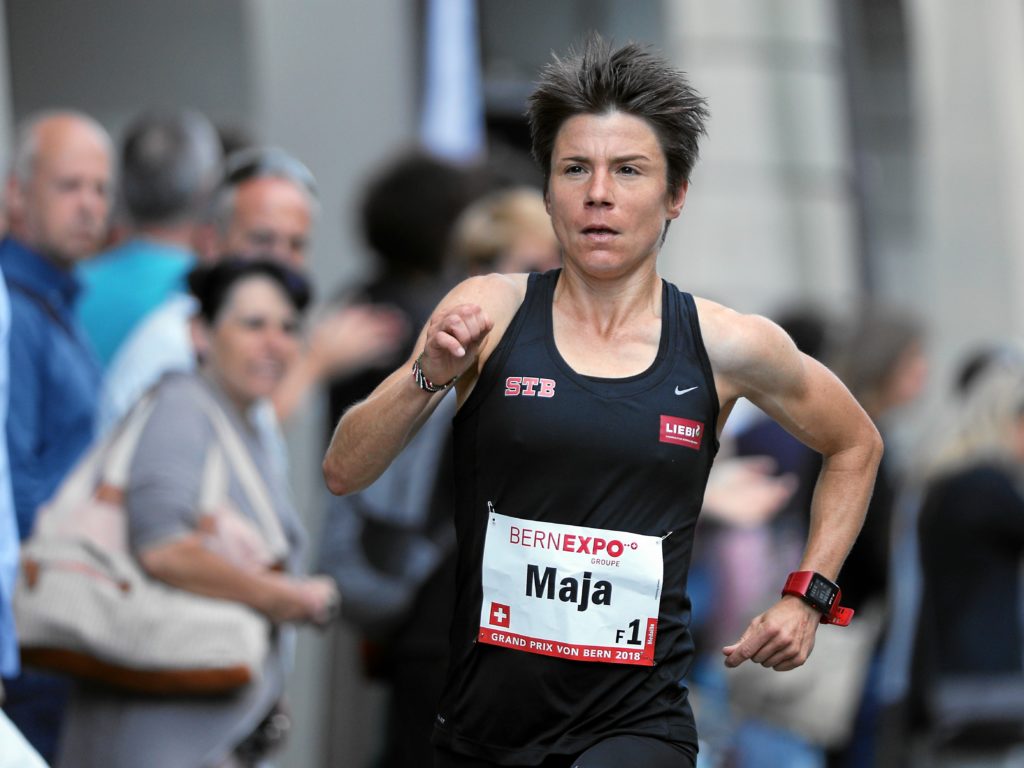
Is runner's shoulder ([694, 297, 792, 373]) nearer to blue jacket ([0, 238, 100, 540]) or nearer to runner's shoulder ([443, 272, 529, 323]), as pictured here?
runner's shoulder ([443, 272, 529, 323])

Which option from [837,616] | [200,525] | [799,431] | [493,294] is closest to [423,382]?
[493,294]

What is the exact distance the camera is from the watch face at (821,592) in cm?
370

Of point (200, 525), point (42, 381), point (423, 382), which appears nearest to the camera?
point (423, 382)

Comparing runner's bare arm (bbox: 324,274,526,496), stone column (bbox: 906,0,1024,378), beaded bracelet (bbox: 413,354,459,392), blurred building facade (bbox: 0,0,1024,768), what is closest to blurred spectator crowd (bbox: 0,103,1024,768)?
runner's bare arm (bbox: 324,274,526,496)

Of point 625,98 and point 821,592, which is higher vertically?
point 625,98

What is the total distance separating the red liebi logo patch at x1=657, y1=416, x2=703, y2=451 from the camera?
3605 millimetres

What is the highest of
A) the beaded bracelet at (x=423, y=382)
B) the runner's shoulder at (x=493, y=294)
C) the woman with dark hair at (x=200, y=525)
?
the runner's shoulder at (x=493, y=294)

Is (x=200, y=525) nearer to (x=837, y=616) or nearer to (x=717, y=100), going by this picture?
(x=837, y=616)

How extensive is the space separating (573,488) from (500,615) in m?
0.30

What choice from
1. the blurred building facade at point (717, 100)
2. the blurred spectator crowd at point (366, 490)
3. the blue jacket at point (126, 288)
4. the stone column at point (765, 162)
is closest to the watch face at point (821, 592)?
the blurred spectator crowd at point (366, 490)

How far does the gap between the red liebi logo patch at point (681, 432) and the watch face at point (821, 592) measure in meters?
0.37

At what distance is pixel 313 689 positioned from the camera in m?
8.44

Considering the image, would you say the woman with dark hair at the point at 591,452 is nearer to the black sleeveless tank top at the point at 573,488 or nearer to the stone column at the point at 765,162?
the black sleeveless tank top at the point at 573,488

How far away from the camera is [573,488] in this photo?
3580mm
